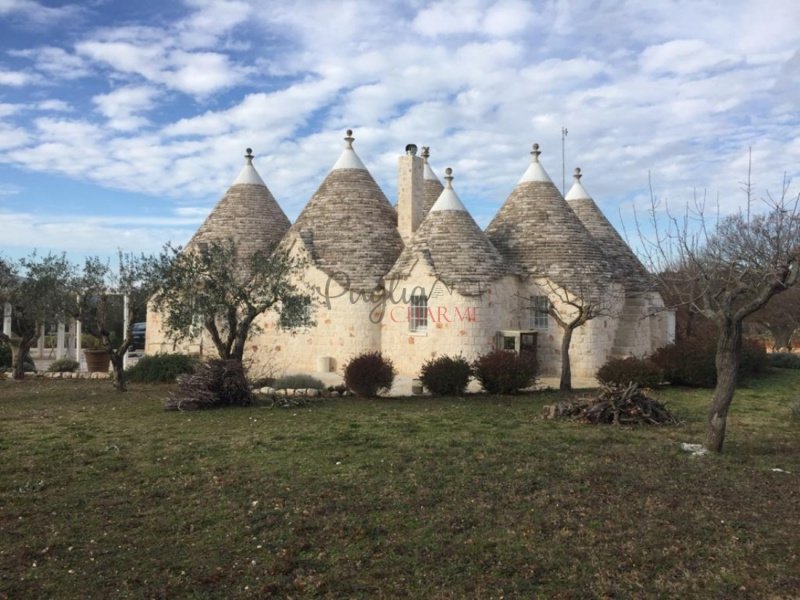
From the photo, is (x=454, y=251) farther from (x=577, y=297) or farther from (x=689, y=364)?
(x=689, y=364)

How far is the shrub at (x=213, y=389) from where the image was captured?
43.0 ft

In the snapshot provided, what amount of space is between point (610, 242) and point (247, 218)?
1303cm

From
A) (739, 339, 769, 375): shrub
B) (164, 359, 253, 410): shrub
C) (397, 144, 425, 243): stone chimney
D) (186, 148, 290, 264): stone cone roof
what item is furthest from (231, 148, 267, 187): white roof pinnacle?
(739, 339, 769, 375): shrub

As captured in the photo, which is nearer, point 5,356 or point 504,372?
point 504,372

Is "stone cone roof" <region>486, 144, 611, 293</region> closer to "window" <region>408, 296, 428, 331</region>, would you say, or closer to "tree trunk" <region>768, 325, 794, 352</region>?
"window" <region>408, 296, 428, 331</region>

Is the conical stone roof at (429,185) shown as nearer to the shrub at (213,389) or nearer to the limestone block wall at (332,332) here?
the limestone block wall at (332,332)

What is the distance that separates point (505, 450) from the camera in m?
9.02

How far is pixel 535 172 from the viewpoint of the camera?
70.6ft

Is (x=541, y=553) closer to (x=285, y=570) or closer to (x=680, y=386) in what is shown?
(x=285, y=570)

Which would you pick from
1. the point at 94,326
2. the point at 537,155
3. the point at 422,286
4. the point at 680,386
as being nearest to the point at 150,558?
the point at 94,326

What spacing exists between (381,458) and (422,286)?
34.6 feet

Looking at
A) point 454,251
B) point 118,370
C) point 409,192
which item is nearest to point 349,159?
point 409,192

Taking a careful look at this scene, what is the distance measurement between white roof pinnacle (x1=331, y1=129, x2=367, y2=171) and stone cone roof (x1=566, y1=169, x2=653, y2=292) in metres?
8.34

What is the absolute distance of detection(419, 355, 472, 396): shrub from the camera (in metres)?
15.0
